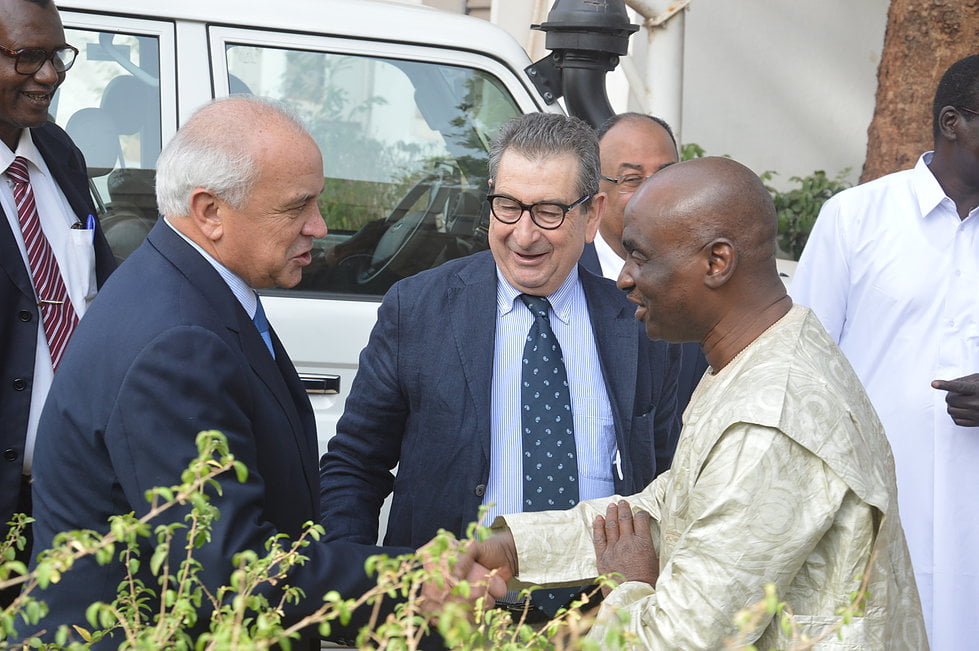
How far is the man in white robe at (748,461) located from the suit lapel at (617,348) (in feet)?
2.03

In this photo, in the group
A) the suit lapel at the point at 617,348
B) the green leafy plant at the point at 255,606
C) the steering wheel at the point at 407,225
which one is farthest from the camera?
the steering wheel at the point at 407,225

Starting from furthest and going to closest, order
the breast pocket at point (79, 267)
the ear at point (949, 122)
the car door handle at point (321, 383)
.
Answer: the car door handle at point (321, 383)
the ear at point (949, 122)
the breast pocket at point (79, 267)

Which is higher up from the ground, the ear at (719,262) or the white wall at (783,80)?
the white wall at (783,80)

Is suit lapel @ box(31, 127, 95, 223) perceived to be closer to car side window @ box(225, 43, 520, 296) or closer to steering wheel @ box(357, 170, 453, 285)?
car side window @ box(225, 43, 520, 296)

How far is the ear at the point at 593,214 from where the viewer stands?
3299 millimetres

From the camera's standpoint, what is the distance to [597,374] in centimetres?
323

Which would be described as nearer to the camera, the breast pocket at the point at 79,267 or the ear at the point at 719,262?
the ear at the point at 719,262

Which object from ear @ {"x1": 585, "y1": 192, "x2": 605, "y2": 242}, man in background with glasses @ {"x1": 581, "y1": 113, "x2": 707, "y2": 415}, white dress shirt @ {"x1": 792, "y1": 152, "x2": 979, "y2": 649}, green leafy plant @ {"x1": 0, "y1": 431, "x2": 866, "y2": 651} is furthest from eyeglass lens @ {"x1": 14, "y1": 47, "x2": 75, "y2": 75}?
white dress shirt @ {"x1": 792, "y1": 152, "x2": 979, "y2": 649}

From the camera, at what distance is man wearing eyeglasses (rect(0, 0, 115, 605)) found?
130 inches

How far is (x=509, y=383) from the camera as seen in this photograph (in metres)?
3.16

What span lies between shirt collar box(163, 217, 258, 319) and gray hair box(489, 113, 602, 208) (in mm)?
871

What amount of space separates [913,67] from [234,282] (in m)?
5.68

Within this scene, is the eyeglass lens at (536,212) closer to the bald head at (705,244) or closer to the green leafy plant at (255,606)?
the bald head at (705,244)

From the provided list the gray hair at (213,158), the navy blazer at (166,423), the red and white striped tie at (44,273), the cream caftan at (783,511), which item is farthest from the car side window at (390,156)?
the cream caftan at (783,511)
